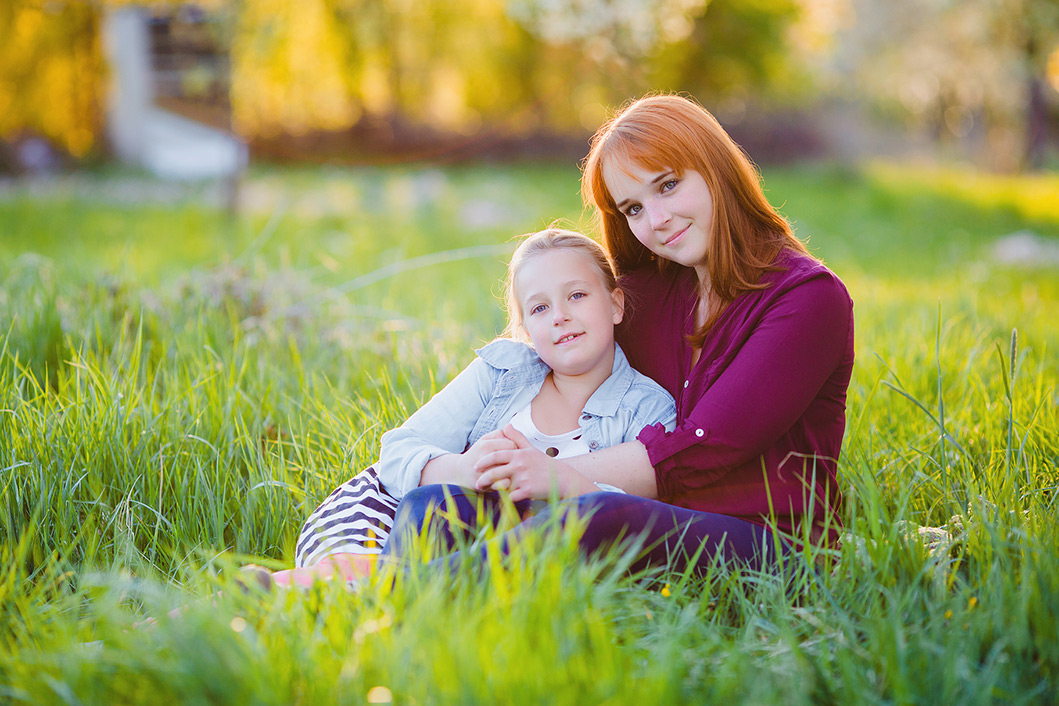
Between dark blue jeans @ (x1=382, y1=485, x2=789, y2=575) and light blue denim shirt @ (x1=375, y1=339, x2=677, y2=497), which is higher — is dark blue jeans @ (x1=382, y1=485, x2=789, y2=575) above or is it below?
below

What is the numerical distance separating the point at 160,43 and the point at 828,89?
2064 cm

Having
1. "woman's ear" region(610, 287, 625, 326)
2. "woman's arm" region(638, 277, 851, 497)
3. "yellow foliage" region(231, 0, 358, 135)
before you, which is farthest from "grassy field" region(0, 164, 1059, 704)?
"yellow foliage" region(231, 0, 358, 135)

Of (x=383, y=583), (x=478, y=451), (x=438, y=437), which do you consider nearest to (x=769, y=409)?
(x=478, y=451)

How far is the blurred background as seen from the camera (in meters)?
13.7

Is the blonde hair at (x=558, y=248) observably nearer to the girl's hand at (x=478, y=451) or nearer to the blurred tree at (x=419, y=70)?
the girl's hand at (x=478, y=451)

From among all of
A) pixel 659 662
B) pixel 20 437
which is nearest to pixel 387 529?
pixel 659 662

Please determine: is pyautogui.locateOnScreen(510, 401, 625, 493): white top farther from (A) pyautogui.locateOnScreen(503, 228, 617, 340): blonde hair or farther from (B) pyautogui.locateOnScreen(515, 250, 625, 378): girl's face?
(A) pyautogui.locateOnScreen(503, 228, 617, 340): blonde hair

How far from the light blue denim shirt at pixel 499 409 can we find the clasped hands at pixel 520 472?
0.22 meters

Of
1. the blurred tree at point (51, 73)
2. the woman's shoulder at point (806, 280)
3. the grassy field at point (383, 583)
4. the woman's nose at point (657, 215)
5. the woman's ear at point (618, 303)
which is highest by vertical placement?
the blurred tree at point (51, 73)

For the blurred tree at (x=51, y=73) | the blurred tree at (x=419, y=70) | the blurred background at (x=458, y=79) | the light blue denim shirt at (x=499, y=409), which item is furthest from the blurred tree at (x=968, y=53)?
the blurred tree at (x=51, y=73)

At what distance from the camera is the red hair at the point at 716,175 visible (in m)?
2.12

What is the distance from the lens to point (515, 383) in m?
2.28

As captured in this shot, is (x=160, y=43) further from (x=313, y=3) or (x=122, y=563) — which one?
(x=122, y=563)

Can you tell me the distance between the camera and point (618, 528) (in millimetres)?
1781
